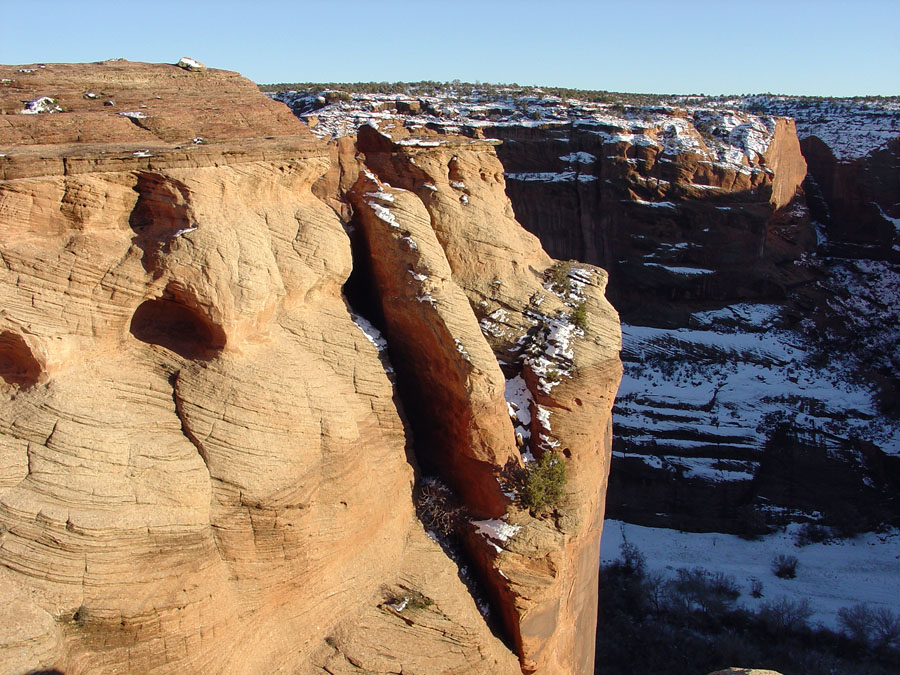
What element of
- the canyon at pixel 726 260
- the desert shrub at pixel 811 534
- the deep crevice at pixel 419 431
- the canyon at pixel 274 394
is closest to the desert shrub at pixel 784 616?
the desert shrub at pixel 811 534

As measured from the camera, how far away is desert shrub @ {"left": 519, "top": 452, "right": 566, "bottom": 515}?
852 centimetres

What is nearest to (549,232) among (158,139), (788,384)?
(788,384)

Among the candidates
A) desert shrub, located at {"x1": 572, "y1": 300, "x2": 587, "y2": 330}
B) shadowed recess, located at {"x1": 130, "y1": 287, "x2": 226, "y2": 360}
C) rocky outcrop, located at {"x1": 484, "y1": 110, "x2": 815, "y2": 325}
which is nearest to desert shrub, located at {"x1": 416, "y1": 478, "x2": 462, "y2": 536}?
desert shrub, located at {"x1": 572, "y1": 300, "x2": 587, "y2": 330}

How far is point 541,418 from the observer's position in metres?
9.09

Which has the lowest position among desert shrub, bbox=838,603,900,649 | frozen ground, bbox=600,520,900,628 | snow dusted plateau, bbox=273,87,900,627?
frozen ground, bbox=600,520,900,628

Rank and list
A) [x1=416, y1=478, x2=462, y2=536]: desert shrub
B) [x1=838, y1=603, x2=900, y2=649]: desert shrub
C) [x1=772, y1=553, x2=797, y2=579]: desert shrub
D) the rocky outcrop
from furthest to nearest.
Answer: the rocky outcrop → [x1=772, y1=553, x2=797, y2=579]: desert shrub → [x1=838, y1=603, x2=900, y2=649]: desert shrub → [x1=416, y1=478, x2=462, y2=536]: desert shrub

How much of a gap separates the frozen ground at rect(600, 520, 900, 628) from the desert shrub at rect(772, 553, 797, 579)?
0.63ft

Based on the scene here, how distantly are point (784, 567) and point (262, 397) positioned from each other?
70.8ft

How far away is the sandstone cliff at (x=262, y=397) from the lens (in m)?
5.97

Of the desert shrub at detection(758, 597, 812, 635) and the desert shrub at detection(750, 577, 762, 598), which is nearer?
the desert shrub at detection(758, 597, 812, 635)

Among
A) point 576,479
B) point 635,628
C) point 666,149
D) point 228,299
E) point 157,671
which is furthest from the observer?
point 666,149

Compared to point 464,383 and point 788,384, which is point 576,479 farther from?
A: point 788,384

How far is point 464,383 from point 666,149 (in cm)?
3219

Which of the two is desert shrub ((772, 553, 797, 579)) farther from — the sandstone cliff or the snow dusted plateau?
the sandstone cliff
